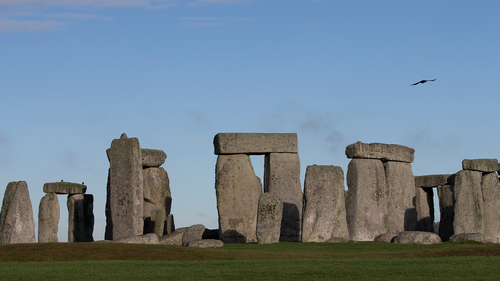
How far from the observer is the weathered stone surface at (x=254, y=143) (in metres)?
23.6

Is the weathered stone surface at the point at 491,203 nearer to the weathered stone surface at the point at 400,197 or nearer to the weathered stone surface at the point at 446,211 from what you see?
the weathered stone surface at the point at 446,211

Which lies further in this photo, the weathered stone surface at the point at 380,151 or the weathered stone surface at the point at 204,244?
the weathered stone surface at the point at 380,151

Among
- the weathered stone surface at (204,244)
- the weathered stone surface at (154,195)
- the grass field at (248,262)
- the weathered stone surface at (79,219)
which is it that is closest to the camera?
the grass field at (248,262)

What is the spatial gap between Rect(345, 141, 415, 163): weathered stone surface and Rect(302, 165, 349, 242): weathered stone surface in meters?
2.29

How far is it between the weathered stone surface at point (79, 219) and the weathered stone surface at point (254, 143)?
5.23 meters

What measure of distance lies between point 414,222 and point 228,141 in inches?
280

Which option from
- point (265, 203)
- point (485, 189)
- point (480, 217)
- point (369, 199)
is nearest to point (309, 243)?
point (265, 203)

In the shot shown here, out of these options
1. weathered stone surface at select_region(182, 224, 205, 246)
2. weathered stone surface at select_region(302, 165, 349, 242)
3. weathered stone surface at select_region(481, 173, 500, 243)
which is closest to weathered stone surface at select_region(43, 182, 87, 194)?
weathered stone surface at select_region(182, 224, 205, 246)

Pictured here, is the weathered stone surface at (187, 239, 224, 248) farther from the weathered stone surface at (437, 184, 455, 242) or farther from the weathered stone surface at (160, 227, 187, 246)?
the weathered stone surface at (437, 184, 455, 242)

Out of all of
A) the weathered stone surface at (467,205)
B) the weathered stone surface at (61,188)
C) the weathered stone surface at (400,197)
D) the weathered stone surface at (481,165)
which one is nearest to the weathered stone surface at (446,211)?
the weathered stone surface at (400,197)

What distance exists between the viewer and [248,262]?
14234 mm

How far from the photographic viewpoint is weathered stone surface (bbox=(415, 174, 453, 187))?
2602 cm

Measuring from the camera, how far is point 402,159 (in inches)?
988

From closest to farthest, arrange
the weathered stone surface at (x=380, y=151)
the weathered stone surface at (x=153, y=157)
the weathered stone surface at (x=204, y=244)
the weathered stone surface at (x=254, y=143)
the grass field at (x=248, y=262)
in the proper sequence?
the grass field at (x=248, y=262)
the weathered stone surface at (x=204, y=244)
the weathered stone surface at (x=380, y=151)
the weathered stone surface at (x=254, y=143)
the weathered stone surface at (x=153, y=157)
